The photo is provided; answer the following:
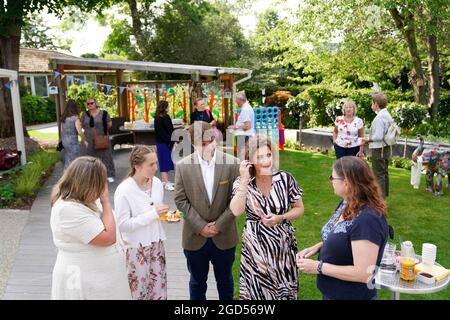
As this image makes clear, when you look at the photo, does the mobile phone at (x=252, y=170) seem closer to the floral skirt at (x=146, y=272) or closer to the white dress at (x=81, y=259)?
the floral skirt at (x=146, y=272)

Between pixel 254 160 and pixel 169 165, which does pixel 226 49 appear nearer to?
pixel 169 165

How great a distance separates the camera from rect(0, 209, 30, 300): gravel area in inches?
197

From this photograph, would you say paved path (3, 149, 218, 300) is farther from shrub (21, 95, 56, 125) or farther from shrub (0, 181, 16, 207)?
shrub (21, 95, 56, 125)

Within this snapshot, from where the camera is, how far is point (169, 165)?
8164mm

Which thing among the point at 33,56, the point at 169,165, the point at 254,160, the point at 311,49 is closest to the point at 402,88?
the point at 311,49

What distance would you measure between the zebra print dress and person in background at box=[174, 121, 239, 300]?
301 millimetres

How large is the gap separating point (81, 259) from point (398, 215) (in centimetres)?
559

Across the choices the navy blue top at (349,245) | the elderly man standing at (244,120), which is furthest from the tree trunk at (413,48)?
the navy blue top at (349,245)

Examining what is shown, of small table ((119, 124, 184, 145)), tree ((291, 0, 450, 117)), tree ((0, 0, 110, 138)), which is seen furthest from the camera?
tree ((291, 0, 450, 117))

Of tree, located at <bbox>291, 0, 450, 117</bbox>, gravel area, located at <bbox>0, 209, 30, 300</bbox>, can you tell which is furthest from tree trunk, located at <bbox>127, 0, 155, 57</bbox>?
gravel area, located at <bbox>0, 209, 30, 300</bbox>

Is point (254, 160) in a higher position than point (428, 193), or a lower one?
higher

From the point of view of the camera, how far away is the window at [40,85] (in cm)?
2611

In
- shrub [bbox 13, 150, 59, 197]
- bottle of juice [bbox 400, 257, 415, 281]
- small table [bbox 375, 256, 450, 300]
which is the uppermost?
bottle of juice [bbox 400, 257, 415, 281]
